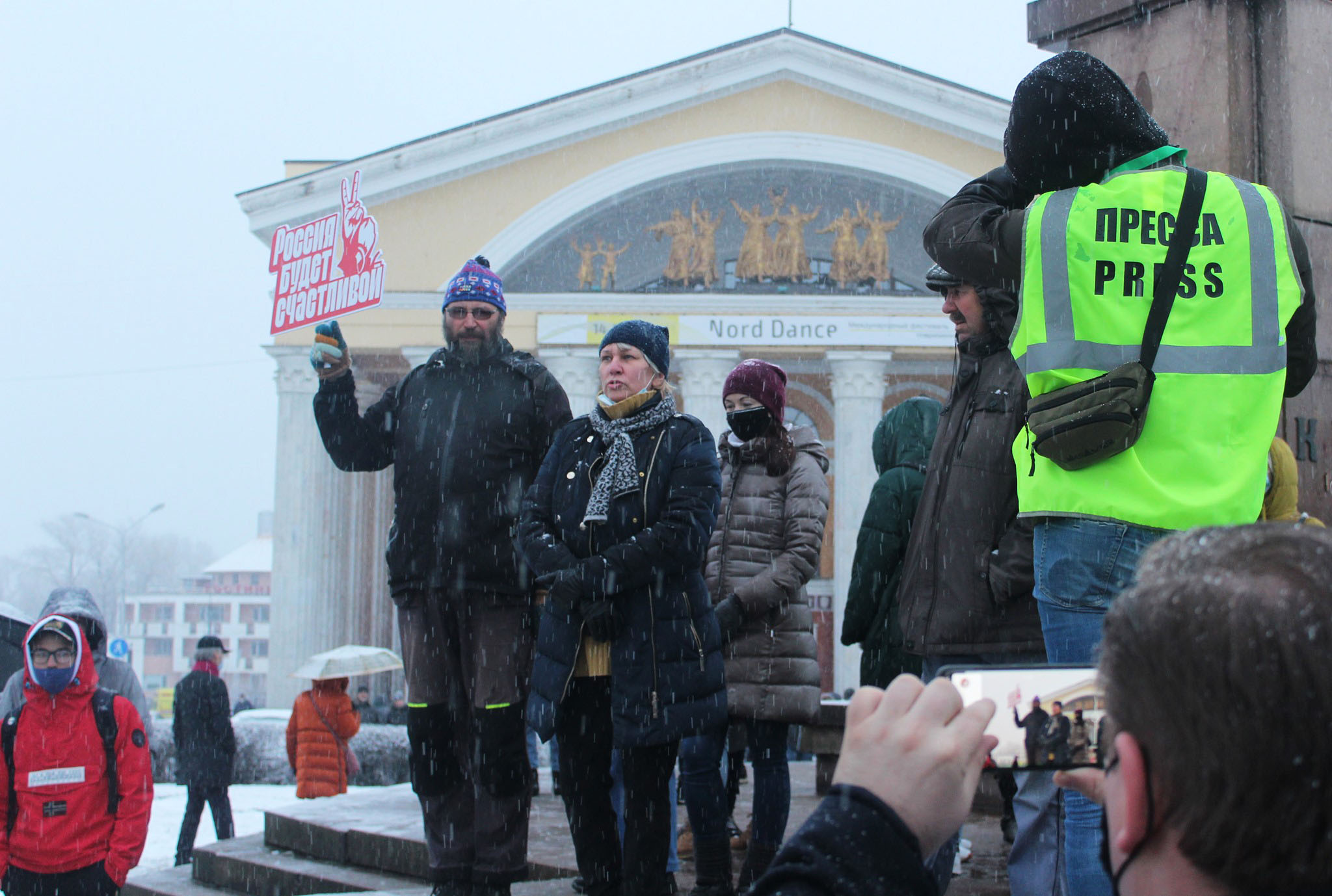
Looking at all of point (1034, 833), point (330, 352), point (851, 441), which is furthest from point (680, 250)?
point (1034, 833)

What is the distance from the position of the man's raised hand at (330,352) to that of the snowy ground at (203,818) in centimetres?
502

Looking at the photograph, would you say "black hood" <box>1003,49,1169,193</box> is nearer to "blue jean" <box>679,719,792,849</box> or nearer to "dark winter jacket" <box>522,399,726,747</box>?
"dark winter jacket" <box>522,399,726,747</box>

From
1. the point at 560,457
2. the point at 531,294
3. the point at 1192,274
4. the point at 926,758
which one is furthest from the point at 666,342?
the point at 531,294

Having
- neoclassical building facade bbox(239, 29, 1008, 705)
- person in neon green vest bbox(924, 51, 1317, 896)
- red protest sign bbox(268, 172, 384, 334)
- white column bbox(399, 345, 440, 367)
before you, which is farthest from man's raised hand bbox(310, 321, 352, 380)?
white column bbox(399, 345, 440, 367)

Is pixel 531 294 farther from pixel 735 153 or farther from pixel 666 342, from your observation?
pixel 666 342

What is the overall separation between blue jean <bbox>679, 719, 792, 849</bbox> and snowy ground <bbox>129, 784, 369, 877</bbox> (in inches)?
192

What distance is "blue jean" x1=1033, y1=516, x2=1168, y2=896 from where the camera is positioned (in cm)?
213

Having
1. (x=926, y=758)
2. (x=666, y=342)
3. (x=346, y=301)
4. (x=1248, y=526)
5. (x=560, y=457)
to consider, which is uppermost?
(x=346, y=301)

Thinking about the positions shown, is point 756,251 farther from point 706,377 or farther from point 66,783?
point 66,783

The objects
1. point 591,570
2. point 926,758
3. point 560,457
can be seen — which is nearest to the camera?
point 926,758

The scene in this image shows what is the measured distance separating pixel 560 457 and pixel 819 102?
18392mm

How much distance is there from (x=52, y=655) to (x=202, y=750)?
15.5 feet

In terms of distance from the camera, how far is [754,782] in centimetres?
418

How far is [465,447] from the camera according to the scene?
3.85m
